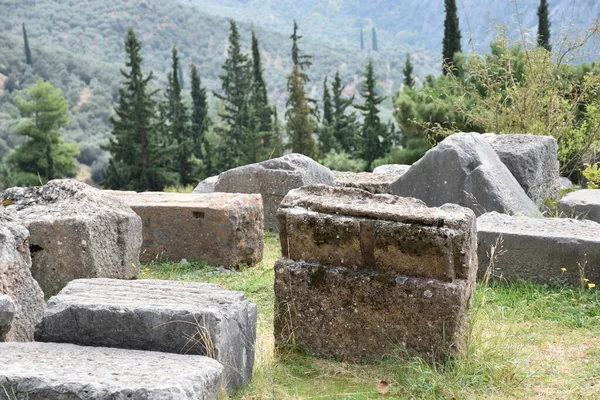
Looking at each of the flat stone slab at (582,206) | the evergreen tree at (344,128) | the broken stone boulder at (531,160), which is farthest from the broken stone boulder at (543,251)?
the evergreen tree at (344,128)

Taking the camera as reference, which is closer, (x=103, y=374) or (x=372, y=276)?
(x=103, y=374)

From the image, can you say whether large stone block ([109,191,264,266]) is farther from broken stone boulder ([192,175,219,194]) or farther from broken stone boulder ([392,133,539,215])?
broken stone boulder ([192,175,219,194])

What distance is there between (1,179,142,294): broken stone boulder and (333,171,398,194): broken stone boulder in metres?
3.55

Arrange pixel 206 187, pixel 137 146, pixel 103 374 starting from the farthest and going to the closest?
pixel 137 146 → pixel 206 187 → pixel 103 374

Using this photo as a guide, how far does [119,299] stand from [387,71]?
136345 mm

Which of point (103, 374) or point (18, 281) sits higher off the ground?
point (18, 281)

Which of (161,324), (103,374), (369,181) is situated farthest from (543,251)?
(103,374)

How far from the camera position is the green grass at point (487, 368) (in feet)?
12.5

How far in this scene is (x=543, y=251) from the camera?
18.7 ft

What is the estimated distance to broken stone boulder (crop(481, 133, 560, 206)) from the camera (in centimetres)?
853

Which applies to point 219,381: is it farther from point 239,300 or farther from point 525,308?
point 525,308

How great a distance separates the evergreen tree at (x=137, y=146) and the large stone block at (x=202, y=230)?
95.7 ft

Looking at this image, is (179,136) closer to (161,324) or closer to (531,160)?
(531,160)

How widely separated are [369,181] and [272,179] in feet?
3.99
